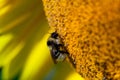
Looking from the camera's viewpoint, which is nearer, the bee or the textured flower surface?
the bee

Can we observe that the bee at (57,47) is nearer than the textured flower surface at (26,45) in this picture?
Yes

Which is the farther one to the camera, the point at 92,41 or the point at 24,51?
the point at 24,51

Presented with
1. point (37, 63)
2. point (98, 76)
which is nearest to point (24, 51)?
point (37, 63)

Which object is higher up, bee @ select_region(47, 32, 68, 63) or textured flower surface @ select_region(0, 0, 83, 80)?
bee @ select_region(47, 32, 68, 63)

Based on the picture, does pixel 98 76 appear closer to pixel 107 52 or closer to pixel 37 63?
pixel 107 52

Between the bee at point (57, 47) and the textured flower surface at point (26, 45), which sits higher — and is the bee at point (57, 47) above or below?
above

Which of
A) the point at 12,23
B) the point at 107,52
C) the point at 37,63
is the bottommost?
the point at 37,63

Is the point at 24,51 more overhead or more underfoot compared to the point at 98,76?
more underfoot

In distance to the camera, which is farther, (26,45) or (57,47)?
(26,45)
